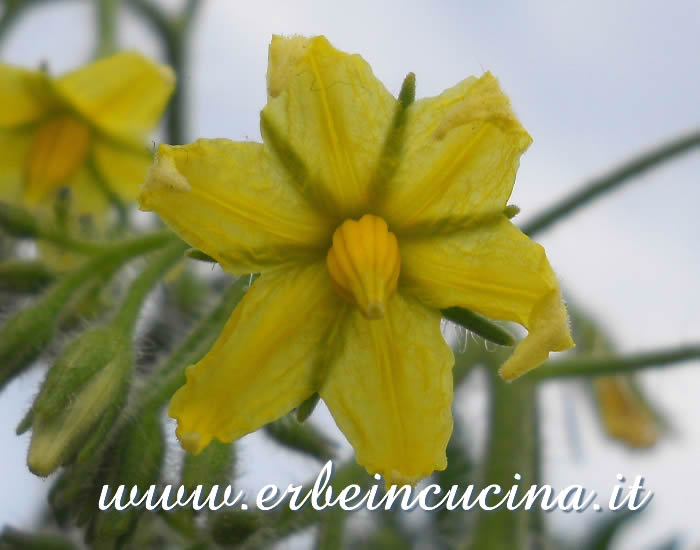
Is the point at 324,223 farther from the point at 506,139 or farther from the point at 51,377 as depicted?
the point at 51,377

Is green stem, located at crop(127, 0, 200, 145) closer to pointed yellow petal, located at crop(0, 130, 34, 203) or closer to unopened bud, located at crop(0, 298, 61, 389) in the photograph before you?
pointed yellow petal, located at crop(0, 130, 34, 203)

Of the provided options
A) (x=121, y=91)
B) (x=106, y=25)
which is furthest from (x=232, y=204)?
(x=106, y=25)

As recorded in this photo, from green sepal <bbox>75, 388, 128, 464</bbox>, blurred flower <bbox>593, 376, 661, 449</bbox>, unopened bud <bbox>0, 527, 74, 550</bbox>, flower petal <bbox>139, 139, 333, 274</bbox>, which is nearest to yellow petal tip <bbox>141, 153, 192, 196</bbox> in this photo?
flower petal <bbox>139, 139, 333, 274</bbox>

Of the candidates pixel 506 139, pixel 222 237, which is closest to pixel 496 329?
pixel 506 139

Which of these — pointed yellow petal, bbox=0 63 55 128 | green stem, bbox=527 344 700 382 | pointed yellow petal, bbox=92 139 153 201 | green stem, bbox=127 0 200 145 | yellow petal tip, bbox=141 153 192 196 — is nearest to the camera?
yellow petal tip, bbox=141 153 192 196

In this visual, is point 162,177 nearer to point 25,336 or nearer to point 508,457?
point 25,336

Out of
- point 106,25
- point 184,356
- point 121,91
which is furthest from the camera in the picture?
point 106,25
